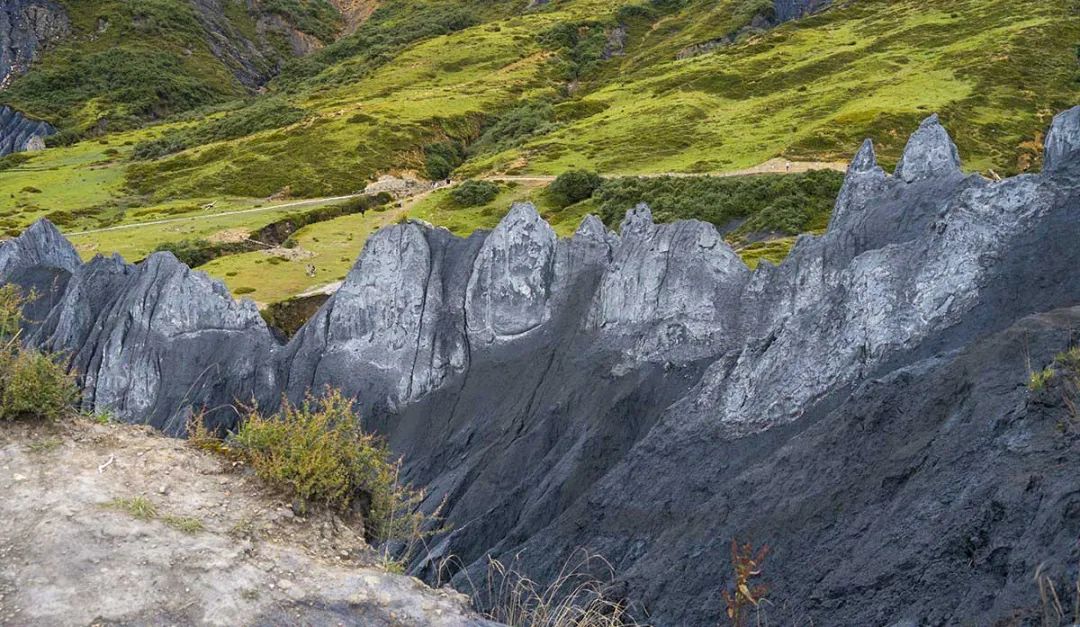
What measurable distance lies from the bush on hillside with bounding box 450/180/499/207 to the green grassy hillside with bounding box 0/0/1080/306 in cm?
100

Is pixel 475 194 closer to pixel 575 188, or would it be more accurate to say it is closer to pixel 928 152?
pixel 575 188

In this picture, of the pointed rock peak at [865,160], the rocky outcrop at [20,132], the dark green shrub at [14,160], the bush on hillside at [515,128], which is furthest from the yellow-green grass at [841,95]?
the rocky outcrop at [20,132]

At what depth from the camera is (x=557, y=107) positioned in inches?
4343

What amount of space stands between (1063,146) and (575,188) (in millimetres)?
49011

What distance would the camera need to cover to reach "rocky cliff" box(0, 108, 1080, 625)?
12.5 metres

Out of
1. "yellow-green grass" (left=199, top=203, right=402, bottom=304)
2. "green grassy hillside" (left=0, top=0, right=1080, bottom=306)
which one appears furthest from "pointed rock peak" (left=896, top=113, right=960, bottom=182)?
"yellow-green grass" (left=199, top=203, right=402, bottom=304)

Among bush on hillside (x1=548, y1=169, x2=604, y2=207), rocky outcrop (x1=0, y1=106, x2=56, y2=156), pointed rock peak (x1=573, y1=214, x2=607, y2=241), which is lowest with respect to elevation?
bush on hillside (x1=548, y1=169, x2=604, y2=207)

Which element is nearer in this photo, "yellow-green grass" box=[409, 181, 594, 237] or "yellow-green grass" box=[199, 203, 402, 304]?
"yellow-green grass" box=[199, 203, 402, 304]

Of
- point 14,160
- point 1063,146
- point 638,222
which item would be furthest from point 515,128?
point 1063,146

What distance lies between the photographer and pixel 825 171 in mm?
61031

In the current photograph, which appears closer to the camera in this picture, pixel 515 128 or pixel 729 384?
pixel 729 384

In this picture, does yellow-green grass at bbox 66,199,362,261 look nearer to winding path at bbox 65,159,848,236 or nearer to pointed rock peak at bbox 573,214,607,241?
winding path at bbox 65,159,848,236

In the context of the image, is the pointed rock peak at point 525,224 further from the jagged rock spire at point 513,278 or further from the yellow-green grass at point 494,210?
the yellow-green grass at point 494,210

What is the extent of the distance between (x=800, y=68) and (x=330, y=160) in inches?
1970
